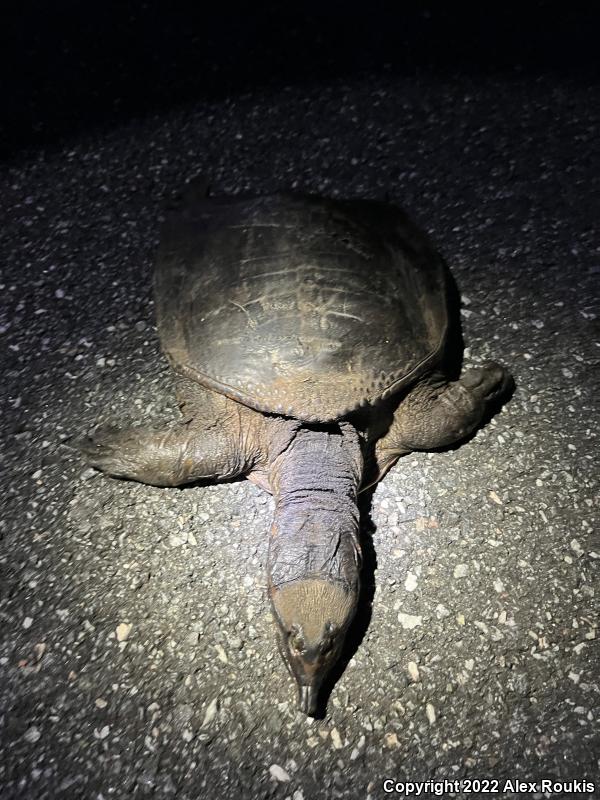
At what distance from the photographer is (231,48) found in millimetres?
3537

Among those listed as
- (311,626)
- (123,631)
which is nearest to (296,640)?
(311,626)

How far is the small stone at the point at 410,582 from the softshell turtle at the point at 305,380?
0.26 metres

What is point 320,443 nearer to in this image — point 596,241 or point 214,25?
point 596,241

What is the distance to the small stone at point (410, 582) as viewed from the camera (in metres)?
1.93

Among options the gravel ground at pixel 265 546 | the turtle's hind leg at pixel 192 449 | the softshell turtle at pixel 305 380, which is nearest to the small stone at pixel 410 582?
the gravel ground at pixel 265 546

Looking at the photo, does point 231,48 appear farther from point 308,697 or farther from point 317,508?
point 308,697

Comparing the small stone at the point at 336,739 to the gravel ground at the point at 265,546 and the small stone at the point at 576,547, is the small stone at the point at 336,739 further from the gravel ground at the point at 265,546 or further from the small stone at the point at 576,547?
the small stone at the point at 576,547

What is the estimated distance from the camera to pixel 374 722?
174 cm

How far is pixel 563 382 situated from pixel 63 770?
1960 mm

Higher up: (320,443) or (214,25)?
(214,25)

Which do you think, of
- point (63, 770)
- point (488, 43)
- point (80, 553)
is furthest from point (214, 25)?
point (63, 770)

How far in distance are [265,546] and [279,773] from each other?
0.61 m

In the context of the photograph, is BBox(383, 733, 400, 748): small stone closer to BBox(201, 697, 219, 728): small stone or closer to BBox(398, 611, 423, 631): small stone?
BBox(398, 611, 423, 631): small stone

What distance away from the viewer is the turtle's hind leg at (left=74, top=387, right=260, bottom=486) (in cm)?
203
